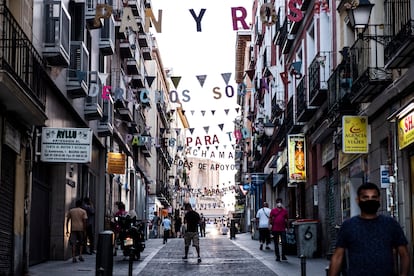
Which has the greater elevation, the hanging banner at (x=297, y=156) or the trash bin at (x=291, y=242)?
the hanging banner at (x=297, y=156)

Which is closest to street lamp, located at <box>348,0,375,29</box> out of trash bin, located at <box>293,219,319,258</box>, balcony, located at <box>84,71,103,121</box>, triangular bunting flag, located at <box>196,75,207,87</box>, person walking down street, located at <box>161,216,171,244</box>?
trash bin, located at <box>293,219,319,258</box>

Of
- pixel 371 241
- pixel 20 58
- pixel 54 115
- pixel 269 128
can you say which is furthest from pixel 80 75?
pixel 269 128

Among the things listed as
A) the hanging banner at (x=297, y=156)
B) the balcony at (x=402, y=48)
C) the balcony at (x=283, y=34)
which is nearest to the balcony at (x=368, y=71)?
the balcony at (x=402, y=48)

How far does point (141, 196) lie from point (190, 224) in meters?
28.6

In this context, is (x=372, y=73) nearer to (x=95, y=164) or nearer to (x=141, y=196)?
(x=95, y=164)

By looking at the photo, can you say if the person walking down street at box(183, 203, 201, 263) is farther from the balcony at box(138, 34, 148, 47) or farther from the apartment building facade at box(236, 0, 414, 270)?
the balcony at box(138, 34, 148, 47)

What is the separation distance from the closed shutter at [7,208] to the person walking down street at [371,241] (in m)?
10.4

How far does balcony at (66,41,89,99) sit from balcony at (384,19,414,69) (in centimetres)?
941

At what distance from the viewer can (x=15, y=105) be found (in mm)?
15734

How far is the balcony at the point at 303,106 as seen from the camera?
25.9 m

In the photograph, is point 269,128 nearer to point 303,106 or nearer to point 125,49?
point 125,49

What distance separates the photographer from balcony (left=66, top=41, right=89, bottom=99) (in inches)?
872

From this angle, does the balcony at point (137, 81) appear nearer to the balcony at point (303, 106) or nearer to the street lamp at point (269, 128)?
the street lamp at point (269, 128)

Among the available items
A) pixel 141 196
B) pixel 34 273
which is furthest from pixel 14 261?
pixel 141 196
